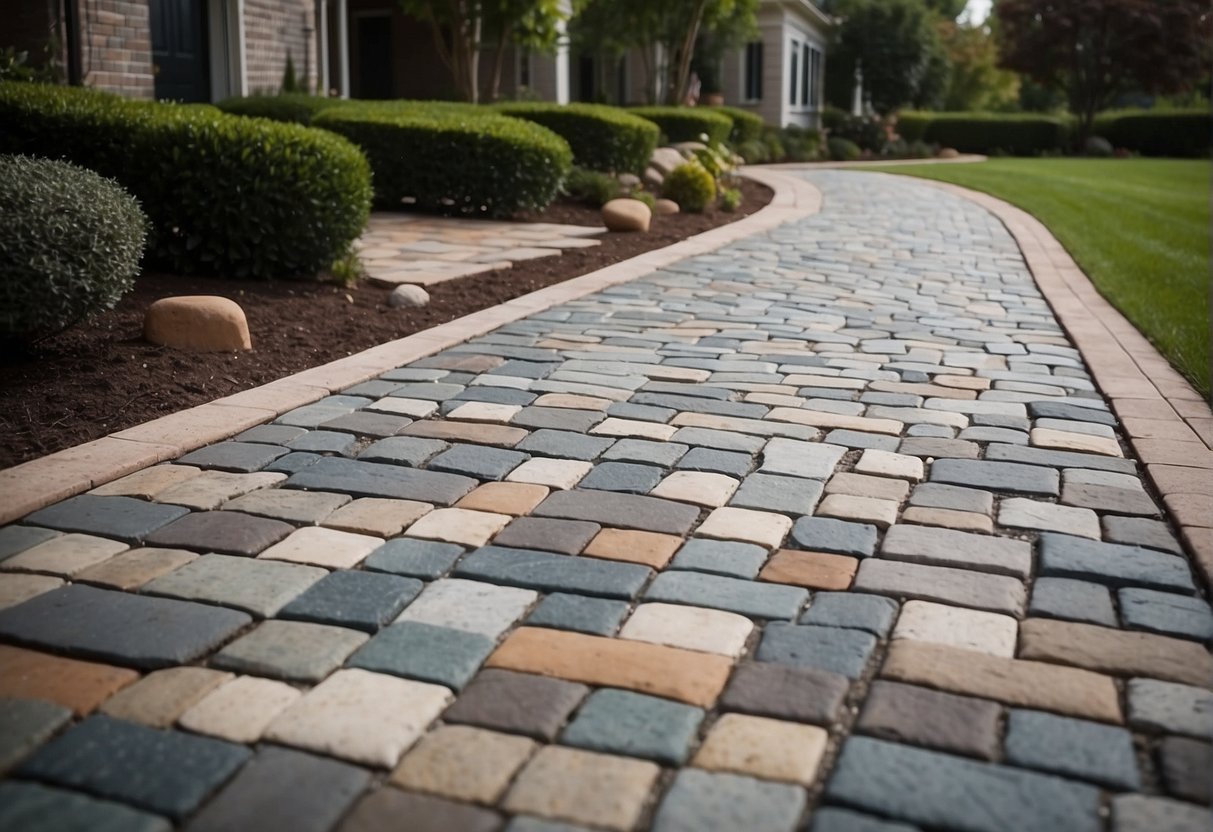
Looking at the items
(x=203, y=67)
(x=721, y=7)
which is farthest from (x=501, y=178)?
(x=721, y=7)

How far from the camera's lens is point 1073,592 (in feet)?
9.34

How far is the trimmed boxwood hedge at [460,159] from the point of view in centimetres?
1007

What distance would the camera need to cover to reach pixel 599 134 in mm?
13000

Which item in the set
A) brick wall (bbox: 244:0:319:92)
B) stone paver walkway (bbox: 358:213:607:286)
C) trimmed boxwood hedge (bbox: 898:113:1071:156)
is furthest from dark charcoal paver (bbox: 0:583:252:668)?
trimmed boxwood hedge (bbox: 898:113:1071:156)

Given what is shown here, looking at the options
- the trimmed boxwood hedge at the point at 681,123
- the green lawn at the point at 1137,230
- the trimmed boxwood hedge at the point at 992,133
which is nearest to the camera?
the green lawn at the point at 1137,230

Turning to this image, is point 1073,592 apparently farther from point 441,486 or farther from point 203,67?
point 203,67

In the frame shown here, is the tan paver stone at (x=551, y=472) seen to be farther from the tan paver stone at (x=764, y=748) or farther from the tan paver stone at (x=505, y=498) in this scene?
the tan paver stone at (x=764, y=748)

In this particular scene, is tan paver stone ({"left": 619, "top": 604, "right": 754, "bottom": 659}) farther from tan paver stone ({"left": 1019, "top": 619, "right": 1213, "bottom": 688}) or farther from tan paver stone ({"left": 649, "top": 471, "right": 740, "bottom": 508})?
tan paver stone ({"left": 649, "top": 471, "right": 740, "bottom": 508})

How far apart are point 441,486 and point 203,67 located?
1184cm

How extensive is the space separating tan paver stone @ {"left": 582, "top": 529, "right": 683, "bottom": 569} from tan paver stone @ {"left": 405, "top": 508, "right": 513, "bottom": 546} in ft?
0.97

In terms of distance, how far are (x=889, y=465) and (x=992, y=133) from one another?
2867 centimetres

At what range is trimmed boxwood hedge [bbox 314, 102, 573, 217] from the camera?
10.1 meters

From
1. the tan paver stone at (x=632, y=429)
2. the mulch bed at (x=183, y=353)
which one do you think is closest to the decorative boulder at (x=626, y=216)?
the mulch bed at (x=183, y=353)

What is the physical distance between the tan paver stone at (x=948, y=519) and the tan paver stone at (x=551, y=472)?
1.02 meters
